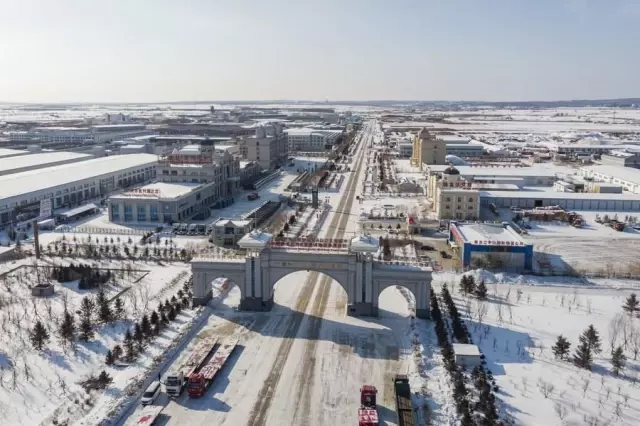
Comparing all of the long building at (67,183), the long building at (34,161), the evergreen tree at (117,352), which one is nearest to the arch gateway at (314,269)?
the evergreen tree at (117,352)

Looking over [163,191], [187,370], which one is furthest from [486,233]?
[163,191]

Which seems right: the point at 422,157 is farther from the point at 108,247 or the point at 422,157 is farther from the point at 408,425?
the point at 408,425

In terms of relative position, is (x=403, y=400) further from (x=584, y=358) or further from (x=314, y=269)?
(x=314, y=269)

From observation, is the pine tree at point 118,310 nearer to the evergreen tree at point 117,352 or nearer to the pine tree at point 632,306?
the evergreen tree at point 117,352

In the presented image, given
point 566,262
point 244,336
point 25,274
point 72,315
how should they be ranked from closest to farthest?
point 244,336 < point 72,315 < point 25,274 < point 566,262

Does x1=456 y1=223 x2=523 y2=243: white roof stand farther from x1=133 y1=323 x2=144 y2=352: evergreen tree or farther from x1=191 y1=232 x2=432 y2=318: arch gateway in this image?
x1=133 y1=323 x2=144 y2=352: evergreen tree

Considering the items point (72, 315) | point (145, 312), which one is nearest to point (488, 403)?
point (145, 312)
